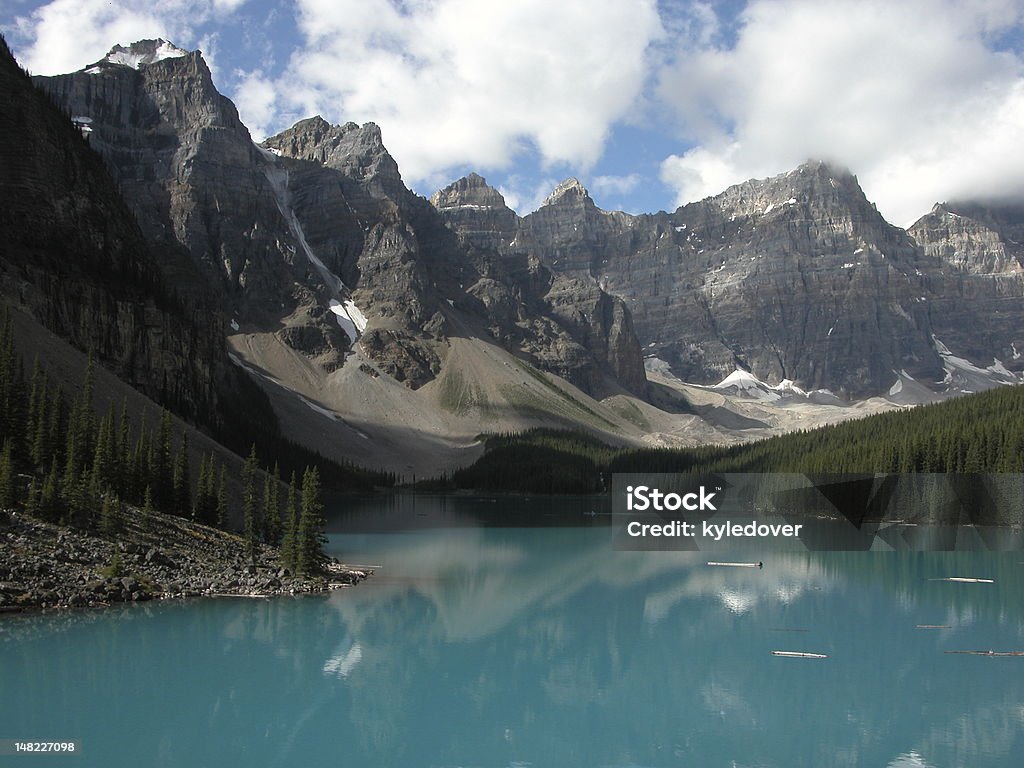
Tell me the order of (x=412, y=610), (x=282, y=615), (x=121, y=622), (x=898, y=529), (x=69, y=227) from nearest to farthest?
1. (x=121, y=622)
2. (x=282, y=615)
3. (x=412, y=610)
4. (x=898, y=529)
5. (x=69, y=227)

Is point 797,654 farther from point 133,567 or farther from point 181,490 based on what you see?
point 181,490

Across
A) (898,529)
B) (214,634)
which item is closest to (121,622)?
(214,634)

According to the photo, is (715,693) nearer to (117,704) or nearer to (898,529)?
(117,704)

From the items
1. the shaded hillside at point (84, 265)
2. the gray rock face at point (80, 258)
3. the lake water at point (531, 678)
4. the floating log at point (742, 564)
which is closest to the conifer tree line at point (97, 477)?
the lake water at point (531, 678)

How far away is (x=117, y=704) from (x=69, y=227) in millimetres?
101235

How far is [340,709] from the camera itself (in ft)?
101

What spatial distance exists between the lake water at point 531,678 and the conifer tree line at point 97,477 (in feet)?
20.1

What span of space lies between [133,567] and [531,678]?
18661 mm

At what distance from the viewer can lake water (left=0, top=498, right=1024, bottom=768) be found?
2739 centimetres

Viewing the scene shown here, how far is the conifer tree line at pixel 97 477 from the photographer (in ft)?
146

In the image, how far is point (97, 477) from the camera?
1905 inches

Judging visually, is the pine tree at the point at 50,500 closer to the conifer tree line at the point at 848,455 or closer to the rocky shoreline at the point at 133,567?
the rocky shoreline at the point at 133,567

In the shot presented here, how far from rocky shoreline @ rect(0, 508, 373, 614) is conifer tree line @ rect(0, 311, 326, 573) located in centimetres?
113

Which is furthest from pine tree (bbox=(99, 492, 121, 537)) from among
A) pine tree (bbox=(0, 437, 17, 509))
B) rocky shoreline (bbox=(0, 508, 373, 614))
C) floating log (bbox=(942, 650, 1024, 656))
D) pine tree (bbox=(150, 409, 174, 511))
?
floating log (bbox=(942, 650, 1024, 656))
